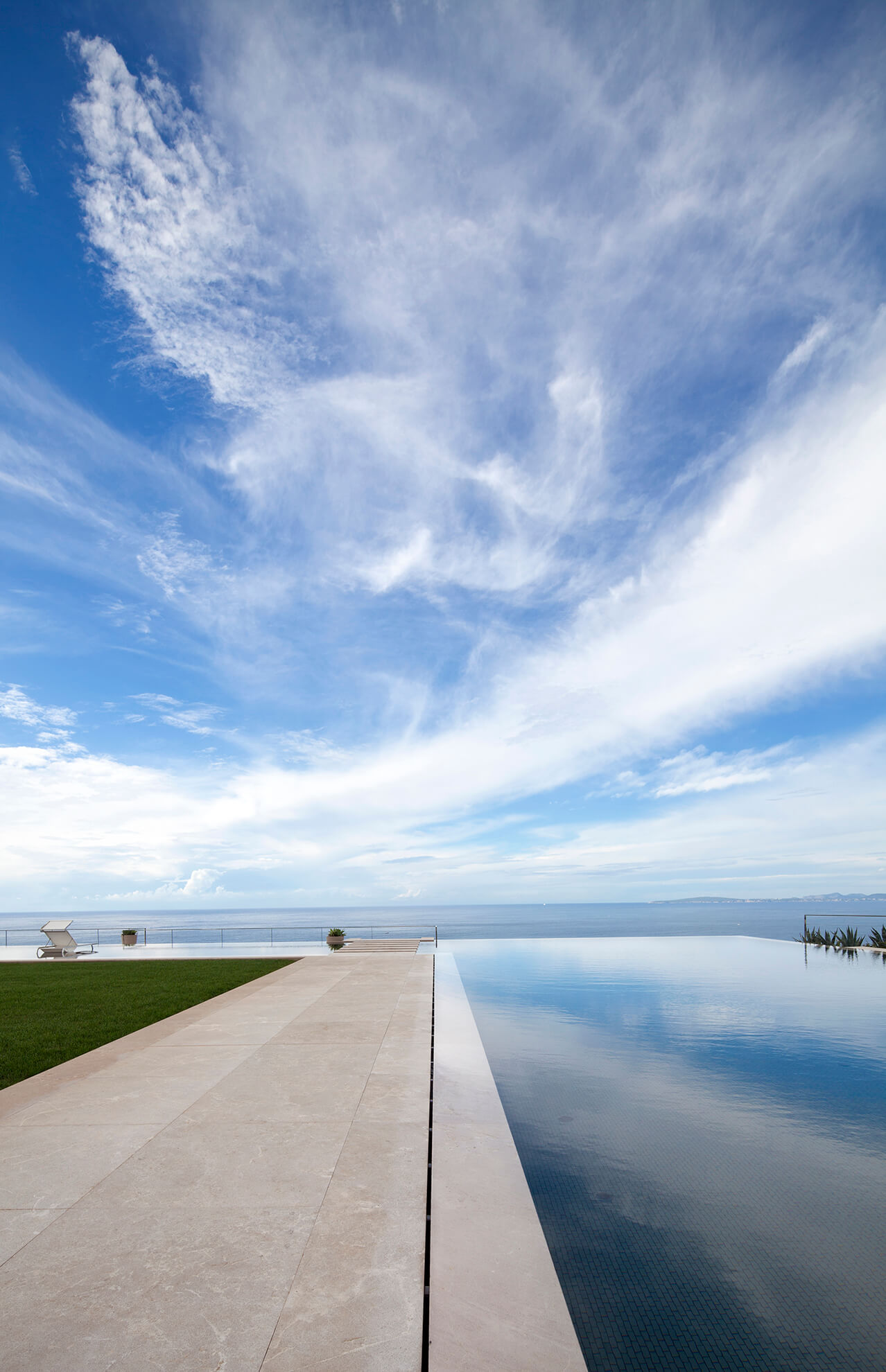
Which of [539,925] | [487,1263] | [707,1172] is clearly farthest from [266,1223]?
[539,925]

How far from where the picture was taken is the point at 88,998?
10.7m

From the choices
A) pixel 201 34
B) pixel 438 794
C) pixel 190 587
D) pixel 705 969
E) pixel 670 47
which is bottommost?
pixel 705 969

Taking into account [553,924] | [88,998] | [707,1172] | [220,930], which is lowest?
[553,924]

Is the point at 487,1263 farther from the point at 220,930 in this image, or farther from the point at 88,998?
the point at 220,930

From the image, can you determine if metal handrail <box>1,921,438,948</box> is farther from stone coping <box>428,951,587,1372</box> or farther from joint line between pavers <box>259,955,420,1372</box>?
stone coping <box>428,951,587,1372</box>

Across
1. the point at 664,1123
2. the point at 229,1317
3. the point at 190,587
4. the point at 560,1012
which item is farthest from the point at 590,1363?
the point at 190,587

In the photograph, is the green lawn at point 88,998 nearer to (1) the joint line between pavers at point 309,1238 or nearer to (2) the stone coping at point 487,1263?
(1) the joint line between pavers at point 309,1238

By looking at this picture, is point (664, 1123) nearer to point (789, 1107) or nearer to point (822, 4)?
point (789, 1107)

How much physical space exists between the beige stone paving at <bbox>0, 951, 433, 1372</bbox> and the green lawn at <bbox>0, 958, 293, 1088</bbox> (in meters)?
0.74

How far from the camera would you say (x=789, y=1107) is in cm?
617

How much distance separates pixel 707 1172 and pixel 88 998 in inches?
399

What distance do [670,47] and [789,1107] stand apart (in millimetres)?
14799

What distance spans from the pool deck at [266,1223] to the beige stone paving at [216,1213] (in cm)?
1

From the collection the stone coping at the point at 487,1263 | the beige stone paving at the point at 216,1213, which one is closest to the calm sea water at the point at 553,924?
the beige stone paving at the point at 216,1213
